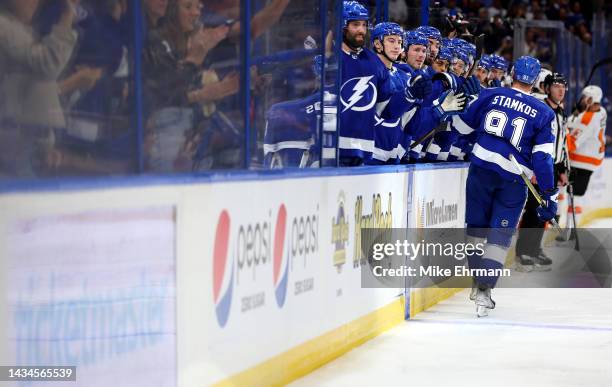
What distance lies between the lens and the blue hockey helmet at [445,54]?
9188 millimetres

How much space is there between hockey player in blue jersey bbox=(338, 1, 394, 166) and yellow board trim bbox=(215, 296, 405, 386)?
0.91 metres

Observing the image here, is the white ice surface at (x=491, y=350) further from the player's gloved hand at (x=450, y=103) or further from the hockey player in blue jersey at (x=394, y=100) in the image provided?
the player's gloved hand at (x=450, y=103)

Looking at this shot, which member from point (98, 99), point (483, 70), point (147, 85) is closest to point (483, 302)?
point (483, 70)

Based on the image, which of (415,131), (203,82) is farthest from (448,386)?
(415,131)

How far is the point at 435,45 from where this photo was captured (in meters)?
8.98

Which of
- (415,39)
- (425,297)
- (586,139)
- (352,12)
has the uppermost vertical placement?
(352,12)

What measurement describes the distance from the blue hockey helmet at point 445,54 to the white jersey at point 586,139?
3952 millimetres

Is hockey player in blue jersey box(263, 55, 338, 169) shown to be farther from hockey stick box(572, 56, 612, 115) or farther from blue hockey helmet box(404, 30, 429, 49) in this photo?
hockey stick box(572, 56, 612, 115)

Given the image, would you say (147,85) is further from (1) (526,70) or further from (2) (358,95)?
(1) (526,70)

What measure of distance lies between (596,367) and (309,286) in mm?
1421

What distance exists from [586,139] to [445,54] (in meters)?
4.07

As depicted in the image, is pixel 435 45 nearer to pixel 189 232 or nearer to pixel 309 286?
pixel 309 286

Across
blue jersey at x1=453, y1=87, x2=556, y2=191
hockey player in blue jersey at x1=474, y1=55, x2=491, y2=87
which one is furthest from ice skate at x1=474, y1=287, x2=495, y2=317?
hockey player in blue jersey at x1=474, y1=55, x2=491, y2=87

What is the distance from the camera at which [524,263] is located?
10.2 m
